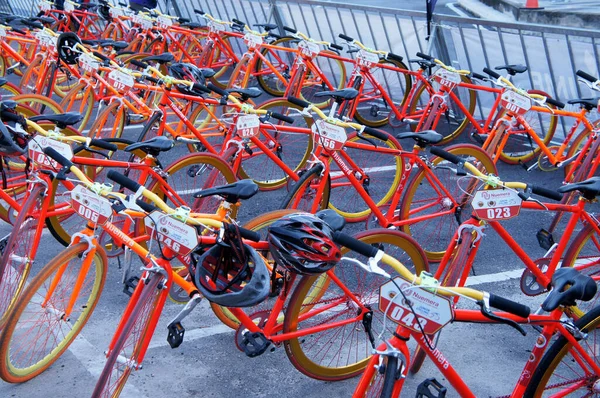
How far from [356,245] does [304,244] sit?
0.24 metres

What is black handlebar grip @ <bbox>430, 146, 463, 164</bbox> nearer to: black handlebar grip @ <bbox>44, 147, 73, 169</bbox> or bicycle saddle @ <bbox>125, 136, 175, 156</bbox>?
bicycle saddle @ <bbox>125, 136, 175, 156</bbox>

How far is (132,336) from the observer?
328 centimetres

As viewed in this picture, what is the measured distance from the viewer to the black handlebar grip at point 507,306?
267 centimetres

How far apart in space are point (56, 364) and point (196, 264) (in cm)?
132

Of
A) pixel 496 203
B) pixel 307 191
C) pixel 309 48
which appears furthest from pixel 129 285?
pixel 309 48

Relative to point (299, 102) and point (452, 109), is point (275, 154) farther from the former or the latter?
point (452, 109)

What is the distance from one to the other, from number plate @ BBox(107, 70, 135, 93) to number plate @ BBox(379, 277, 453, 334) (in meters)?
3.97

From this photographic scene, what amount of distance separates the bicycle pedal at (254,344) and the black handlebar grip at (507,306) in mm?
1269

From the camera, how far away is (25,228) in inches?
166

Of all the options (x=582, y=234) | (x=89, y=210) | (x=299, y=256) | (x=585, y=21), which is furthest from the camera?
→ (x=585, y=21)

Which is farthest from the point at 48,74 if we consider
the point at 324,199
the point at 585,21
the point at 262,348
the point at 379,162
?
the point at 585,21

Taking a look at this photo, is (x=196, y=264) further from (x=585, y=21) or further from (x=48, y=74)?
(x=585, y=21)

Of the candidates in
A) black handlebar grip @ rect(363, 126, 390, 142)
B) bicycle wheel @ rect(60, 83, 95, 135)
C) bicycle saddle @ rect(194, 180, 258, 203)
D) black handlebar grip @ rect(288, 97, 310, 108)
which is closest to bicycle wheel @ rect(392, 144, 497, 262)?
black handlebar grip @ rect(363, 126, 390, 142)

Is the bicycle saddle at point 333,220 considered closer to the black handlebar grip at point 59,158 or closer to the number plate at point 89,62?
the black handlebar grip at point 59,158
